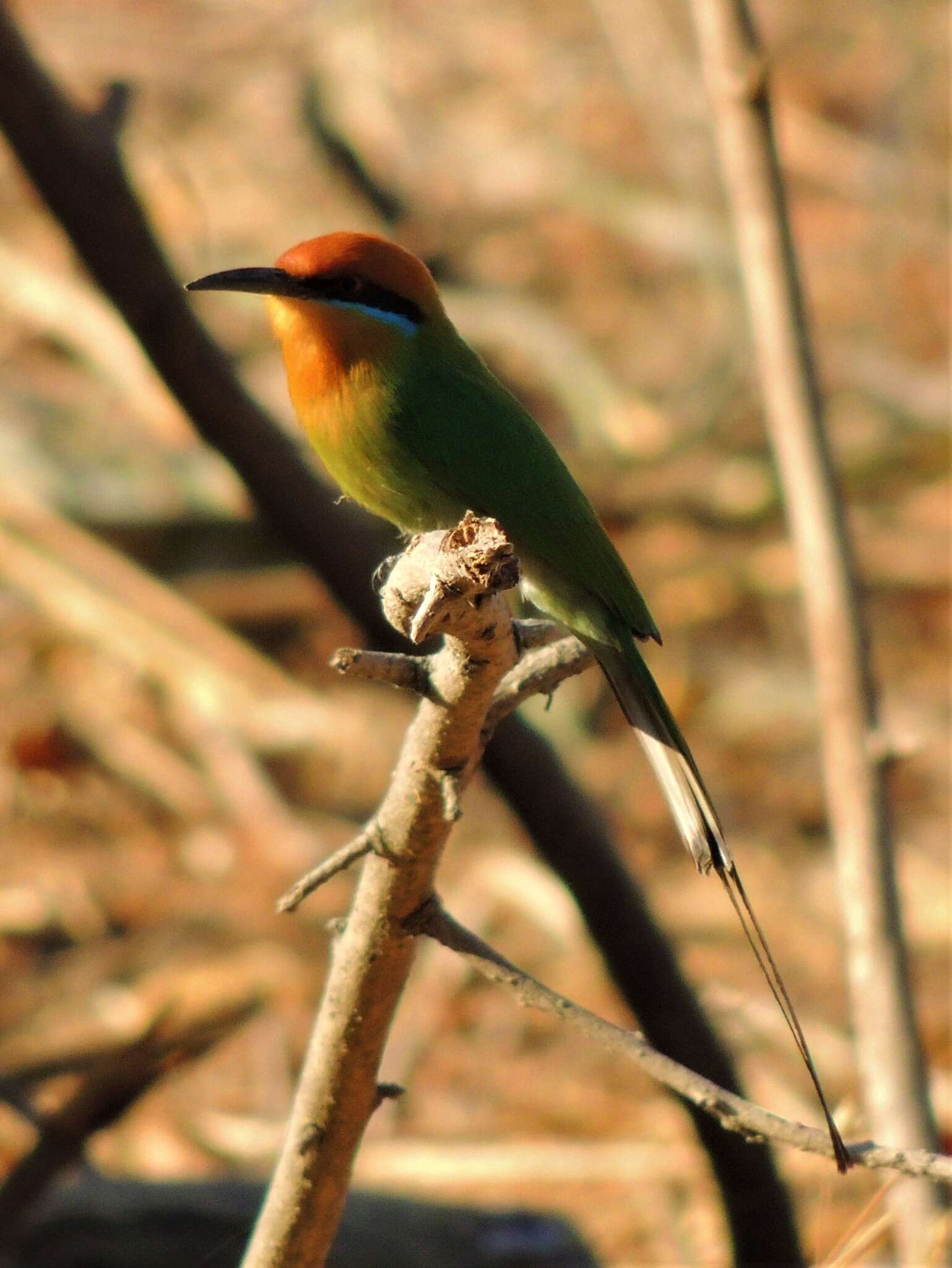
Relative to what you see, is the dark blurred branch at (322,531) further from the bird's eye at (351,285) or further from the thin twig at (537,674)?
the thin twig at (537,674)

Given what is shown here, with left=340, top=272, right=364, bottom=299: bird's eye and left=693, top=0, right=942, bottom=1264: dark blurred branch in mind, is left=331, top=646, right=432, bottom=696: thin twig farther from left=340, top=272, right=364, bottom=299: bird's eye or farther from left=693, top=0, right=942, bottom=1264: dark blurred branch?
left=693, top=0, right=942, bottom=1264: dark blurred branch

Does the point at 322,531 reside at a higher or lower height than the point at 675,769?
higher

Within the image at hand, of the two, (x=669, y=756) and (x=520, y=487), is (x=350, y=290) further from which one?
(x=669, y=756)

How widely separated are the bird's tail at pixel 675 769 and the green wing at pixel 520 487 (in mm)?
113

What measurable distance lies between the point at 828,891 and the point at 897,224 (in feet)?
13.8

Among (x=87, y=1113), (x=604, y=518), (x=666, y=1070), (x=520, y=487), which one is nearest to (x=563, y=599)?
(x=520, y=487)

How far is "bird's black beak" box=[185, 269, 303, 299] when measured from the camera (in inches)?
87.0

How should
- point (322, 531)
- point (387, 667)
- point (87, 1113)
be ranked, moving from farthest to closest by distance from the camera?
point (322, 531) < point (87, 1113) < point (387, 667)

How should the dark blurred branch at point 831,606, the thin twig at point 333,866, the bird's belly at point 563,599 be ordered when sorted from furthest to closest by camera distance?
the dark blurred branch at point 831,606
the bird's belly at point 563,599
the thin twig at point 333,866

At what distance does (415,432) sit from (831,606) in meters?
0.88

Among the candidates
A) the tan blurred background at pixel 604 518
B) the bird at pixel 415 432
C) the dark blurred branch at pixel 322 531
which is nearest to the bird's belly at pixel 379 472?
the bird at pixel 415 432

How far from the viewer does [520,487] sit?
231 centimetres

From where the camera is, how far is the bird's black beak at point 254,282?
7.25 ft

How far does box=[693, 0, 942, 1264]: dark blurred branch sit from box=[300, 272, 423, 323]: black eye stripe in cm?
72
